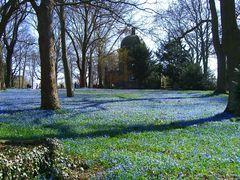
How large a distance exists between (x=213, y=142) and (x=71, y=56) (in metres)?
61.6

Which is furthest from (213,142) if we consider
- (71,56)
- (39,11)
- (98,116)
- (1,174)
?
(71,56)

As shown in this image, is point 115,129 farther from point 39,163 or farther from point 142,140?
point 39,163

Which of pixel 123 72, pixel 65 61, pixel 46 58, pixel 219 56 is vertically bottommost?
pixel 46 58

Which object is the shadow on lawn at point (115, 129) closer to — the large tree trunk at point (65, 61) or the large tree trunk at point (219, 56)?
the large tree trunk at point (65, 61)

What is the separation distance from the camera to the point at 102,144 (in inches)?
247

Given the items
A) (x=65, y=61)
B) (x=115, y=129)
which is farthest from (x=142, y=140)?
(x=65, y=61)

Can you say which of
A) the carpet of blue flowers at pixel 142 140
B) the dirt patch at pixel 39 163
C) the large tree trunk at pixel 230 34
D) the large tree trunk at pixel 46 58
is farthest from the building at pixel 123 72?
the dirt patch at pixel 39 163

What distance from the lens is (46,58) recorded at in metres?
12.1

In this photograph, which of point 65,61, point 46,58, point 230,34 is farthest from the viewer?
point 65,61

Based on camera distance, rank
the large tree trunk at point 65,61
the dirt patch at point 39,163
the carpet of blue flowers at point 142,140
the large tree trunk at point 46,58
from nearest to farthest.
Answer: the dirt patch at point 39,163, the carpet of blue flowers at point 142,140, the large tree trunk at point 46,58, the large tree trunk at point 65,61

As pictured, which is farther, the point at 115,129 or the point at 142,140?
the point at 115,129

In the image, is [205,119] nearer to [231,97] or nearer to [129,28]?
[231,97]

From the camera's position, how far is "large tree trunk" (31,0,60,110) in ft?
39.8

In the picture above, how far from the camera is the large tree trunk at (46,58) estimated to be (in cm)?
1213
